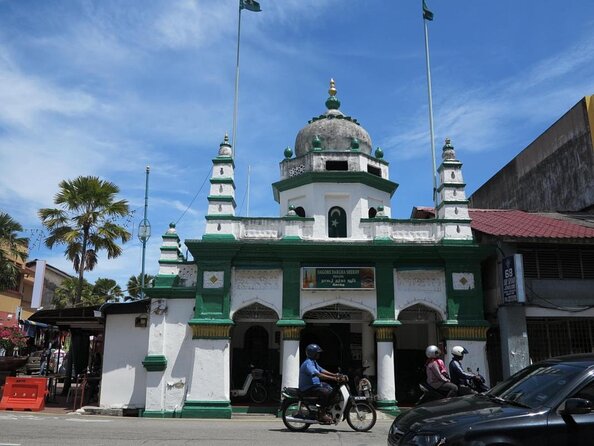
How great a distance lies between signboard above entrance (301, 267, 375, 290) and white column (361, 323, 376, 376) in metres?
2.82

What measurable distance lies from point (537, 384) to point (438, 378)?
383 cm

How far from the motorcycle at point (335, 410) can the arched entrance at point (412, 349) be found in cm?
658

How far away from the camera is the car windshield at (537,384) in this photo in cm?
559

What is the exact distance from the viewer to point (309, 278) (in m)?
15.6

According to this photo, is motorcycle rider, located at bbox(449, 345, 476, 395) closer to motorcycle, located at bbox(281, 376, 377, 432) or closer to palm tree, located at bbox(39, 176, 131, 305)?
motorcycle, located at bbox(281, 376, 377, 432)

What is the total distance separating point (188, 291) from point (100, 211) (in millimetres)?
8782

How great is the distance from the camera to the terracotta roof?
49.5 feet

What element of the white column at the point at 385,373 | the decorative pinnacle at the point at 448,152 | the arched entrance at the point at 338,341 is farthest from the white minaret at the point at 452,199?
the arched entrance at the point at 338,341

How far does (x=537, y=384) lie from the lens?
5.99 metres

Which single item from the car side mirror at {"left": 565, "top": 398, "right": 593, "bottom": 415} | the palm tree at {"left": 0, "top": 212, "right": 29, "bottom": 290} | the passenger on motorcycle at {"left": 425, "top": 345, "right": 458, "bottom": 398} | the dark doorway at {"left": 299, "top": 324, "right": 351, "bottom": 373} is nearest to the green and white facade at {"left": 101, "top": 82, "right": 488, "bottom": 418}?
the dark doorway at {"left": 299, "top": 324, "right": 351, "bottom": 373}

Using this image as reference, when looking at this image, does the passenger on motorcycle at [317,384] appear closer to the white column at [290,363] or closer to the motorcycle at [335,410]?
the motorcycle at [335,410]

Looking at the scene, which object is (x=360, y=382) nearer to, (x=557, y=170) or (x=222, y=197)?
(x=222, y=197)

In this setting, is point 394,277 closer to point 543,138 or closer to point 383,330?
point 383,330

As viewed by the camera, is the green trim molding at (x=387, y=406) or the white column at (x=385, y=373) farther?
the white column at (x=385, y=373)
